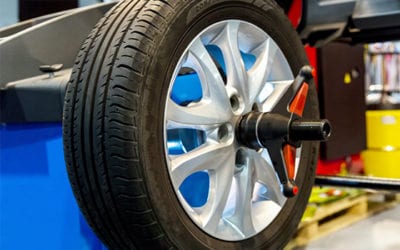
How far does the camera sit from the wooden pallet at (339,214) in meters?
2.73

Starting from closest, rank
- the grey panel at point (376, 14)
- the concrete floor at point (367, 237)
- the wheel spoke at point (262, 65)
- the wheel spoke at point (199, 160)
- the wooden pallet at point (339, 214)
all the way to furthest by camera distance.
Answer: the wheel spoke at point (199, 160) → the wheel spoke at point (262, 65) → the grey panel at point (376, 14) → the concrete floor at point (367, 237) → the wooden pallet at point (339, 214)

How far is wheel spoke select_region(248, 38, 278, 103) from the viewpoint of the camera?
1265mm

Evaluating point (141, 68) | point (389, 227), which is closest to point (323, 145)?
point (389, 227)

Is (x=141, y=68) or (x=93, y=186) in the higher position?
(x=141, y=68)

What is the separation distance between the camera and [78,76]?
39.8 inches

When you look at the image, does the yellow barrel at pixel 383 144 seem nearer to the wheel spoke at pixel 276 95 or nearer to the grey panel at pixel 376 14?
the grey panel at pixel 376 14

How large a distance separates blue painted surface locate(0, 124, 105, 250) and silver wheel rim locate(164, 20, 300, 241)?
1.17ft

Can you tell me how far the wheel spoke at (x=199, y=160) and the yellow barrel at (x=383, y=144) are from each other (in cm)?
292

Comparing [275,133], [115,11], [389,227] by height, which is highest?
[115,11]

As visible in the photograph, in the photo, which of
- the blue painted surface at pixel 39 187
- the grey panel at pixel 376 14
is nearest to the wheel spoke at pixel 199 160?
the blue painted surface at pixel 39 187

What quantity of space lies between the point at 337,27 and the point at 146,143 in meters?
1.43

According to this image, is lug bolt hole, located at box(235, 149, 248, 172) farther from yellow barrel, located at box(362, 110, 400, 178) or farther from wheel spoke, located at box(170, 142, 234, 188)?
yellow barrel, located at box(362, 110, 400, 178)

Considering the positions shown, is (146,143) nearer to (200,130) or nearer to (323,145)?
(200,130)

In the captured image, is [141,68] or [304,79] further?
[304,79]
